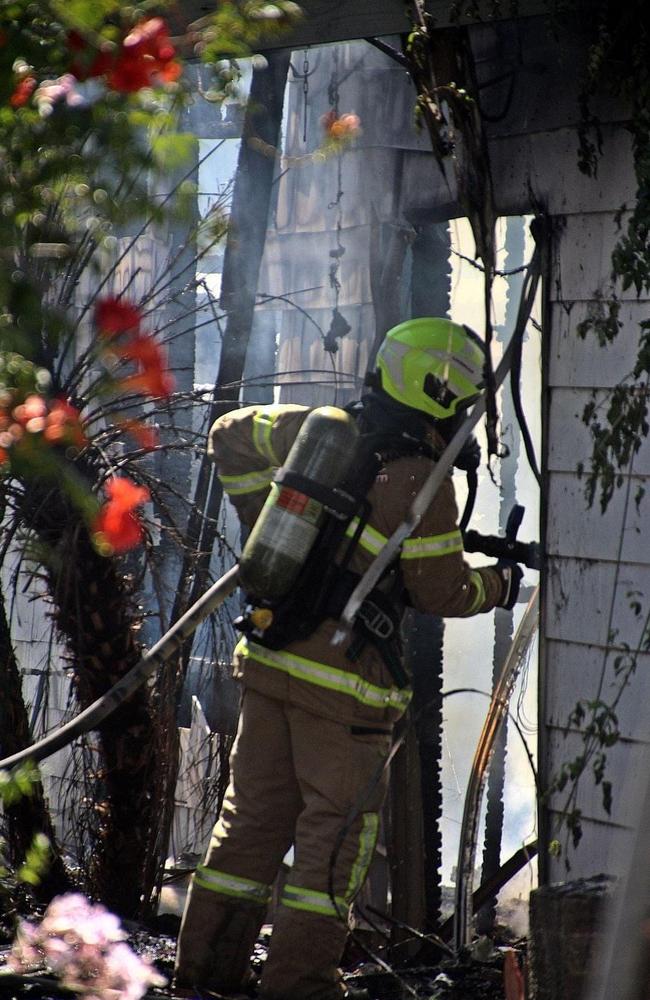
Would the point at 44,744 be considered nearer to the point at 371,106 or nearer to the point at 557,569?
the point at 557,569

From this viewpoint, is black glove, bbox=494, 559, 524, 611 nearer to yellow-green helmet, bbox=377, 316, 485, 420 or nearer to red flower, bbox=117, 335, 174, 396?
yellow-green helmet, bbox=377, 316, 485, 420

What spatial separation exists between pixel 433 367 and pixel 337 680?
0.92m

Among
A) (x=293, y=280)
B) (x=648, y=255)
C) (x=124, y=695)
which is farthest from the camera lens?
(x=293, y=280)

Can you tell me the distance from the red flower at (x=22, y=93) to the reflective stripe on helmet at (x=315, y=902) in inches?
100

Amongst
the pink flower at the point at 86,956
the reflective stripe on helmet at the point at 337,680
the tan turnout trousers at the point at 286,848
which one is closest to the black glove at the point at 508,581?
the reflective stripe on helmet at the point at 337,680

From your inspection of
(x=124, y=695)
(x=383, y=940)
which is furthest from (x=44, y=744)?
(x=383, y=940)

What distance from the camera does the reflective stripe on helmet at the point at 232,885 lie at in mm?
3600

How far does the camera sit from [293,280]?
4.84m

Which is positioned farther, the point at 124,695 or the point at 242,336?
the point at 242,336

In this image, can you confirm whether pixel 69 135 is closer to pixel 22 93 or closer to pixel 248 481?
pixel 22 93

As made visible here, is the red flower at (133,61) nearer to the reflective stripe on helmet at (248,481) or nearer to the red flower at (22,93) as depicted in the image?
the red flower at (22,93)

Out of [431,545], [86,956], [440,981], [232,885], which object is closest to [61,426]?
[86,956]

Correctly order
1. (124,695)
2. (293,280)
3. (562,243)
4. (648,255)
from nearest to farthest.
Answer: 1. (648,255)
2. (562,243)
3. (124,695)
4. (293,280)

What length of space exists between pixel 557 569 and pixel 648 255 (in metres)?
0.92
